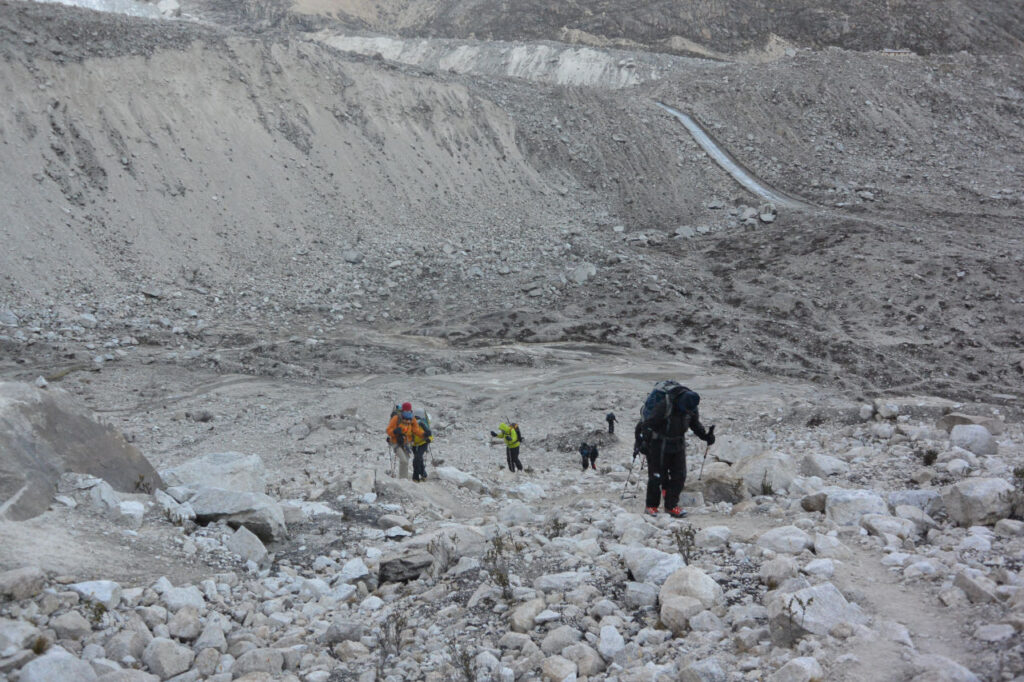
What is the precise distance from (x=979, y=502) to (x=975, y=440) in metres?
2.86

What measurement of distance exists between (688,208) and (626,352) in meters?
9.50

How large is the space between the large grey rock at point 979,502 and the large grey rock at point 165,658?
184 inches

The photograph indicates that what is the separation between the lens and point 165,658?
397 centimetres

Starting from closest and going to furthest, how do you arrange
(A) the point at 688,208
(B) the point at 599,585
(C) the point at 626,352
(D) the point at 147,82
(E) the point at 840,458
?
(B) the point at 599,585, (E) the point at 840,458, (C) the point at 626,352, (D) the point at 147,82, (A) the point at 688,208

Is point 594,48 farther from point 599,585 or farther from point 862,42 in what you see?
point 599,585

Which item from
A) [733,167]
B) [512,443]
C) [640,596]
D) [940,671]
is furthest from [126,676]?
[733,167]

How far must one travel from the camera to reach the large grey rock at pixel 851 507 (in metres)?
5.43

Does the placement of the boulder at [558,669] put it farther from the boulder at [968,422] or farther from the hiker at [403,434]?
the boulder at [968,422]

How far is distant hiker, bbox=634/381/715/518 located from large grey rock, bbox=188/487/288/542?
9.92 feet

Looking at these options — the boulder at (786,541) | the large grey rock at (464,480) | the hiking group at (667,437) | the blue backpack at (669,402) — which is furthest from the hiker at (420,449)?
the boulder at (786,541)

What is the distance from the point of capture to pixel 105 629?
4.13 meters

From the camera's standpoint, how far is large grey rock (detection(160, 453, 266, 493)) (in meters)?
Result: 7.17

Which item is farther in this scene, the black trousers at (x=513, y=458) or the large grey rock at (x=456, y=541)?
the black trousers at (x=513, y=458)

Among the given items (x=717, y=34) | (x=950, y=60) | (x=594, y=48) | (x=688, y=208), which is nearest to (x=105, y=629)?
(x=688, y=208)
